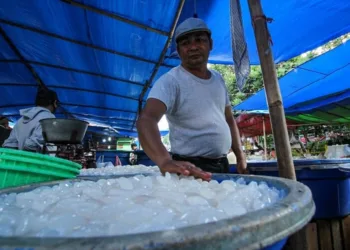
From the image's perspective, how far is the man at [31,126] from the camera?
2.99 metres

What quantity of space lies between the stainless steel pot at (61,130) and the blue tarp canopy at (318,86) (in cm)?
458

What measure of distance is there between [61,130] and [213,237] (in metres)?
2.66

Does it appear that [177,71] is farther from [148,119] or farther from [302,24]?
[302,24]

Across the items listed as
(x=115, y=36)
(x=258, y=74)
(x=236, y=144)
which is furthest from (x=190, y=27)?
(x=258, y=74)

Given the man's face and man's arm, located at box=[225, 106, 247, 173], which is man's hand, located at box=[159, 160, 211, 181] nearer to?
the man's face

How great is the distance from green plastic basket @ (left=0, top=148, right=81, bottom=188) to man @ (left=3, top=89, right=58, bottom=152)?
1673mm

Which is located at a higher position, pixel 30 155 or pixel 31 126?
pixel 31 126

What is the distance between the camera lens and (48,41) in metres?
4.50

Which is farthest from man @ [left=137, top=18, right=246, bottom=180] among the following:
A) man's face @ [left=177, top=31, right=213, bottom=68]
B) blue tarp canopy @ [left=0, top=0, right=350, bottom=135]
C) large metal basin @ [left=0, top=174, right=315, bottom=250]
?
blue tarp canopy @ [left=0, top=0, right=350, bottom=135]

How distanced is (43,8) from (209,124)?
3.17m

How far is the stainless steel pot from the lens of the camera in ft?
8.86

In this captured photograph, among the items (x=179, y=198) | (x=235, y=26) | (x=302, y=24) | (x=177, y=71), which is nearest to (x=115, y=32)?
(x=235, y=26)

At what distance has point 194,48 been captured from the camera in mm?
1971

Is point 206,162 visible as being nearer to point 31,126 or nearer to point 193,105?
point 193,105
